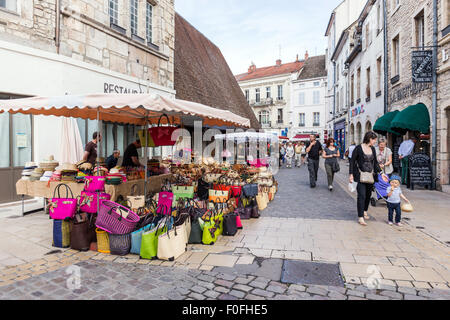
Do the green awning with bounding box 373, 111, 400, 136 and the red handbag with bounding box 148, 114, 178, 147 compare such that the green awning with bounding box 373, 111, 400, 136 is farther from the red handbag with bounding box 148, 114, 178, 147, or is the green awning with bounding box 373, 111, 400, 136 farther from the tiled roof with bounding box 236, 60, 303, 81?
the tiled roof with bounding box 236, 60, 303, 81

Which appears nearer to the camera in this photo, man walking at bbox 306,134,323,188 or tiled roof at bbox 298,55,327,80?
man walking at bbox 306,134,323,188

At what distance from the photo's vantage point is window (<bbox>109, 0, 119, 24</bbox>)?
9516 millimetres

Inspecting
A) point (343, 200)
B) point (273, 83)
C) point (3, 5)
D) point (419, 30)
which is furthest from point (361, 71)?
point (273, 83)

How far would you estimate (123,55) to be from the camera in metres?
9.84

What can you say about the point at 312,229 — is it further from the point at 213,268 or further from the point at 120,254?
the point at 120,254

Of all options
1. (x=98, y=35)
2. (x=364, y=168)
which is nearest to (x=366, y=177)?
(x=364, y=168)

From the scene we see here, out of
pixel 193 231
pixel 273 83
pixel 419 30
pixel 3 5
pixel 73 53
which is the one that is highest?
pixel 273 83

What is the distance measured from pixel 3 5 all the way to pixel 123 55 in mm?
3351

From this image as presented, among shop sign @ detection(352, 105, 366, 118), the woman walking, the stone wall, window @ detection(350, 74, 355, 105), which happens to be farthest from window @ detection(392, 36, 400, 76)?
the stone wall

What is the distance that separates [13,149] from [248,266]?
6227mm

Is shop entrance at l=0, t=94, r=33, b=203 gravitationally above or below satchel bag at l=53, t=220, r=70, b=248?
above

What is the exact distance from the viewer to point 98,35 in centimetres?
887

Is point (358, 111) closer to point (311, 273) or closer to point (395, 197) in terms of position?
point (395, 197)

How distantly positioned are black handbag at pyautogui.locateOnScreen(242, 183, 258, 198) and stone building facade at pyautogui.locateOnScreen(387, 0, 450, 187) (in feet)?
21.8
